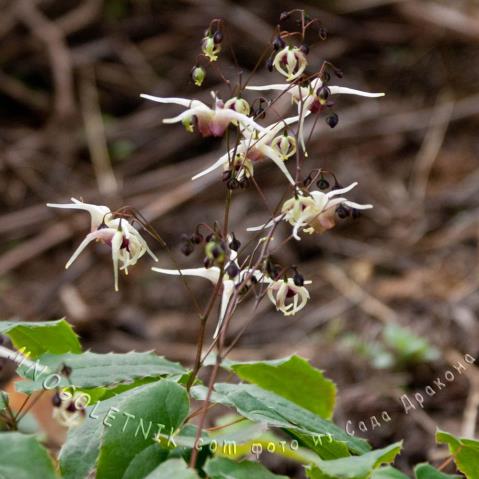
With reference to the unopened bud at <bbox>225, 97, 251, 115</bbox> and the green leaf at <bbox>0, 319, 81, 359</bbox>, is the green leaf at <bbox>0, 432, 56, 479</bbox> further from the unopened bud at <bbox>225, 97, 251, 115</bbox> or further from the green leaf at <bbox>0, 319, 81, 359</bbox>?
the unopened bud at <bbox>225, 97, 251, 115</bbox>

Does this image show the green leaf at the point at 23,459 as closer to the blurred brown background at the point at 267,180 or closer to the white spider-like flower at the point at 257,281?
the white spider-like flower at the point at 257,281

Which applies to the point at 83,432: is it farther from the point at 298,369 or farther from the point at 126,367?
the point at 298,369

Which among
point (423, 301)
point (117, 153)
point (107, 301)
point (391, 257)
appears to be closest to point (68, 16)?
point (117, 153)

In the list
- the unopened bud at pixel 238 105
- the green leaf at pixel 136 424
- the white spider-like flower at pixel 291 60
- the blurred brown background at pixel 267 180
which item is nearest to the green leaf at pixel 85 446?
the green leaf at pixel 136 424

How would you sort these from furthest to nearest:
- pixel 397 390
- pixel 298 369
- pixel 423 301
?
pixel 423 301 < pixel 397 390 < pixel 298 369

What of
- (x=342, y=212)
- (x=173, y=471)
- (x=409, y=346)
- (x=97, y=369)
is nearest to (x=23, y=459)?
(x=173, y=471)

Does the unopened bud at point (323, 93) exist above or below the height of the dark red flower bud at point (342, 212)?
above
